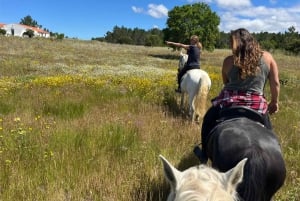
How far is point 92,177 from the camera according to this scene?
15.0ft

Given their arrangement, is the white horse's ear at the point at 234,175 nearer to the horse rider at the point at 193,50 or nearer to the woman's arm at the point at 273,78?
the woman's arm at the point at 273,78

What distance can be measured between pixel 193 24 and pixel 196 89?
50.4m

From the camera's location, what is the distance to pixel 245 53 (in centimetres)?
428

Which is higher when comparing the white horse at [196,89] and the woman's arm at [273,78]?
the woman's arm at [273,78]

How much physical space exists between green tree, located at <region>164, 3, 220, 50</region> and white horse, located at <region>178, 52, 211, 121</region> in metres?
47.0

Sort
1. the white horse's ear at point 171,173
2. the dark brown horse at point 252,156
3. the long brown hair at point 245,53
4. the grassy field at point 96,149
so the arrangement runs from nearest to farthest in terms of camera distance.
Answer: the white horse's ear at point 171,173 → the dark brown horse at point 252,156 → the long brown hair at point 245,53 → the grassy field at point 96,149

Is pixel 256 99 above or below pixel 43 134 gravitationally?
above

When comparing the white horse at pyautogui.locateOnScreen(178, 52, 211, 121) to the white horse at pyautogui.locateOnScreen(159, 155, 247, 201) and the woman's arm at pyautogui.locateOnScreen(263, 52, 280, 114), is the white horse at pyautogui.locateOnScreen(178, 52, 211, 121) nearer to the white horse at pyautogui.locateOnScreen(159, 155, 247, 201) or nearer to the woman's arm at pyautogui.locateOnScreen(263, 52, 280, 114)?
the woman's arm at pyautogui.locateOnScreen(263, 52, 280, 114)

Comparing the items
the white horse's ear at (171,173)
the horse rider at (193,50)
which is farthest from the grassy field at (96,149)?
the white horse's ear at (171,173)

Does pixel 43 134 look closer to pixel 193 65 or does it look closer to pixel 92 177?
pixel 92 177

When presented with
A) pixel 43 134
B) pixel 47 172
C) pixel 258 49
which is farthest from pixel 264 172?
pixel 43 134

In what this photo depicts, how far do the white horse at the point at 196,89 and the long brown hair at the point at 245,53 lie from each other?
5.19m

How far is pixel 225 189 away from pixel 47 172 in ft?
9.83

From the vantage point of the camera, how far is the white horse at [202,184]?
199cm
